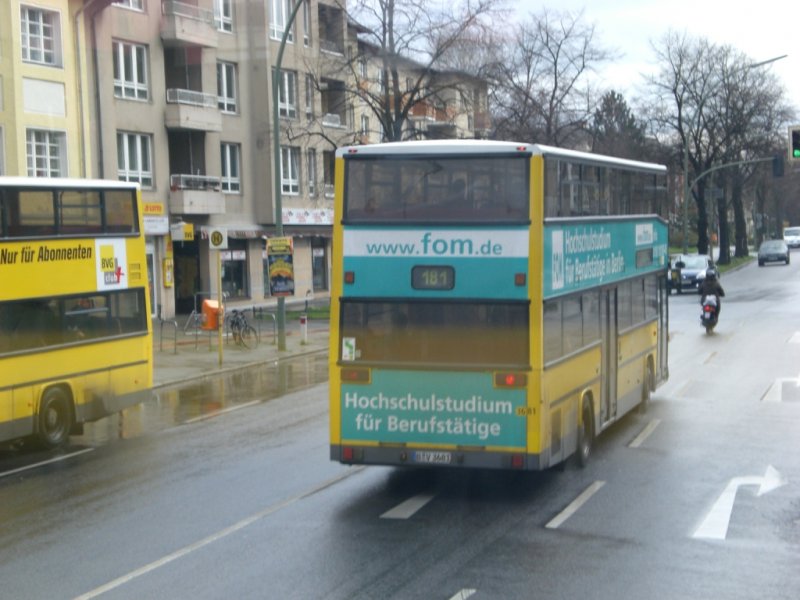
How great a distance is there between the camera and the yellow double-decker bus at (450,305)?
461 inches

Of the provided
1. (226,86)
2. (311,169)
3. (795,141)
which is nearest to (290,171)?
(311,169)

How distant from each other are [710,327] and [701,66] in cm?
4585

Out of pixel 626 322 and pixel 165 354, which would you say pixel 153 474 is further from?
pixel 165 354

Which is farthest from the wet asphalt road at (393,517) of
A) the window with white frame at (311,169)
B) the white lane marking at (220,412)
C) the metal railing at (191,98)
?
the window with white frame at (311,169)

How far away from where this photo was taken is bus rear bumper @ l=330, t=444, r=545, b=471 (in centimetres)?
1173

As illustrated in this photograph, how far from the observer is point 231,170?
4828 centimetres

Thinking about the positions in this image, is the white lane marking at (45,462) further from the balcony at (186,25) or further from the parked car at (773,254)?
the parked car at (773,254)

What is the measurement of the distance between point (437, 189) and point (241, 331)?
2219cm

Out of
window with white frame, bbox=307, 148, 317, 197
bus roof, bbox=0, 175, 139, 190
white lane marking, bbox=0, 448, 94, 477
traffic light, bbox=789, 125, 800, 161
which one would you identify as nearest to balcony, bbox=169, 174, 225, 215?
window with white frame, bbox=307, 148, 317, 197

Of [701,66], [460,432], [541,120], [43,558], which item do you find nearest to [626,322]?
[460,432]

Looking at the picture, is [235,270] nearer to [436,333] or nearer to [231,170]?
[231,170]

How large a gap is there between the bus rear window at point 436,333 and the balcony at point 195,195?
3181 centimetres

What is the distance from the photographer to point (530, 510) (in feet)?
38.3

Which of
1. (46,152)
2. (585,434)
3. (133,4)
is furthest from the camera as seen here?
(133,4)
